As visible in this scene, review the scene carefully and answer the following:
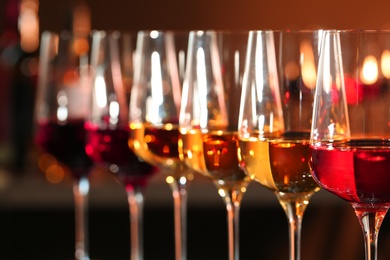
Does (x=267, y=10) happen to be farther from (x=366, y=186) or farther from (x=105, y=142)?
(x=366, y=186)

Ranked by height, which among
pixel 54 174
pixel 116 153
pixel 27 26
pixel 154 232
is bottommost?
pixel 154 232

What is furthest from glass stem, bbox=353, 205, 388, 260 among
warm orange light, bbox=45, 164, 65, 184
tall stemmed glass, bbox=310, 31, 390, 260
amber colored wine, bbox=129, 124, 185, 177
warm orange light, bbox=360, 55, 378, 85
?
warm orange light, bbox=45, 164, 65, 184

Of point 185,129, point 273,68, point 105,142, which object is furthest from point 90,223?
point 273,68

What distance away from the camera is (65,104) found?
4.98ft

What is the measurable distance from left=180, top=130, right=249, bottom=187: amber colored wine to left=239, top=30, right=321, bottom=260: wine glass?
0.06 metres

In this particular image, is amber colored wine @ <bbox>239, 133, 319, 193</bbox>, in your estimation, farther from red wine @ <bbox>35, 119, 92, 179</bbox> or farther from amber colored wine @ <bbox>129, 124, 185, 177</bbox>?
red wine @ <bbox>35, 119, 92, 179</bbox>

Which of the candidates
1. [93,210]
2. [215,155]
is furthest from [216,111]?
[93,210]

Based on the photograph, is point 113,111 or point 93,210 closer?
point 113,111

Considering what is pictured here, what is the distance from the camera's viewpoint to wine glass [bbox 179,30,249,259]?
1026 mm

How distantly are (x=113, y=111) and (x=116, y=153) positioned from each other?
6cm

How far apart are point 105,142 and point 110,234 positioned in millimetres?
1335

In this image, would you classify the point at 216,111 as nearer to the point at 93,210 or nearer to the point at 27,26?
the point at 93,210

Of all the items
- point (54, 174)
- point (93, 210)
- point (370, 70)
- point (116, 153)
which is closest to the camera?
point (370, 70)

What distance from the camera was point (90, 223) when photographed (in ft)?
8.59
